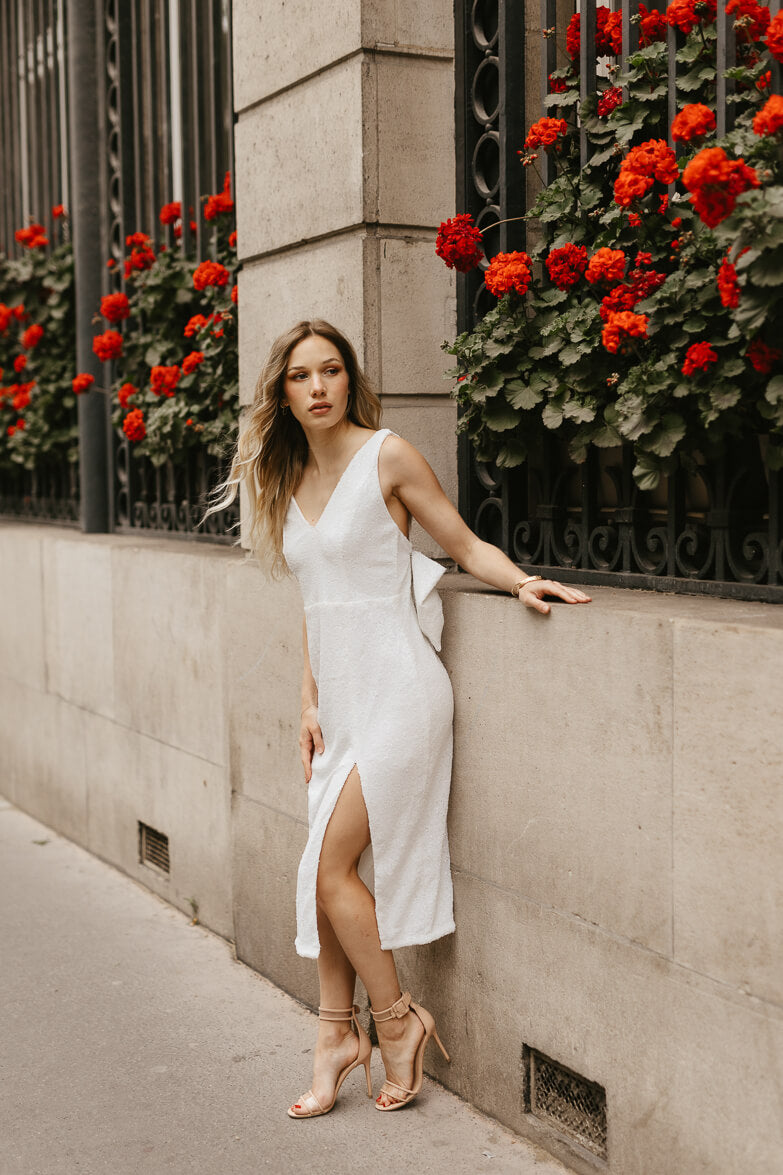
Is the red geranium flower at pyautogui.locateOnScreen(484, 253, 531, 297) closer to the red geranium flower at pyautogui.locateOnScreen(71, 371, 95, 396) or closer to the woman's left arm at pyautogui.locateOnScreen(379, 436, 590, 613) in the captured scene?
the woman's left arm at pyautogui.locateOnScreen(379, 436, 590, 613)

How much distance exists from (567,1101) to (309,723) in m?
1.27

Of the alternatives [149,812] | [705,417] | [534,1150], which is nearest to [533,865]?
[534,1150]

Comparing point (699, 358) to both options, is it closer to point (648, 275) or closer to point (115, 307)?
point (648, 275)

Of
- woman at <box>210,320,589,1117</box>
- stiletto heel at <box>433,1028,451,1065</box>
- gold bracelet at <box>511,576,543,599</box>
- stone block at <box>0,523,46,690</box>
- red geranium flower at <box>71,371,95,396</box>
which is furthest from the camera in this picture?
stone block at <box>0,523,46,690</box>

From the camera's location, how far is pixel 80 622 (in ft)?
21.7

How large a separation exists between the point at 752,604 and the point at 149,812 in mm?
3589

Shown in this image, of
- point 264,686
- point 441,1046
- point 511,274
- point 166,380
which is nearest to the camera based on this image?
point 511,274

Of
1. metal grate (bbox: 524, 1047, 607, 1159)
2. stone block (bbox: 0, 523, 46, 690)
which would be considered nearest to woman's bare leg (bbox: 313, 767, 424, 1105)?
metal grate (bbox: 524, 1047, 607, 1159)

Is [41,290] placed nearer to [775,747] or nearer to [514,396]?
[514,396]

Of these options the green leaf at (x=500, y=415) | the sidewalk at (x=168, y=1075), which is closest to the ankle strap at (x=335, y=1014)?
the sidewalk at (x=168, y=1075)

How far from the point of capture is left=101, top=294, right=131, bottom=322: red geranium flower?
20.8ft

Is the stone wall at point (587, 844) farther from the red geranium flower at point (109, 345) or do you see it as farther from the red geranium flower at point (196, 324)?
the red geranium flower at point (109, 345)

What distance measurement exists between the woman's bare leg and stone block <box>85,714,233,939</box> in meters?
1.53

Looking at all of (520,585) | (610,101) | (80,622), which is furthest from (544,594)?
(80,622)
